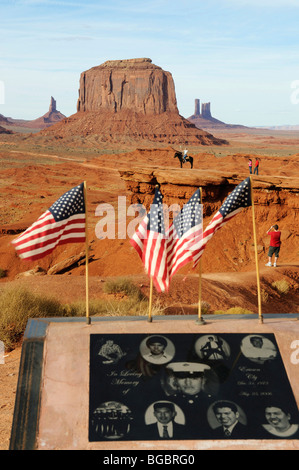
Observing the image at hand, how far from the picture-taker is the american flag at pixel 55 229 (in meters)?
6.86

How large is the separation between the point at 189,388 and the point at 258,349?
3.97ft

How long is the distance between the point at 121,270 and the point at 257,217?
24.1ft

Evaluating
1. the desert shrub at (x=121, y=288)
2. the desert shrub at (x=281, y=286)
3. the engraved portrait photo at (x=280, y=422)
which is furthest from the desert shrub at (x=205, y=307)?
the engraved portrait photo at (x=280, y=422)

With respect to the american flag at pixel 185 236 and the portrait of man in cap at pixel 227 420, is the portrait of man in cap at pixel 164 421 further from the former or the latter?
the american flag at pixel 185 236

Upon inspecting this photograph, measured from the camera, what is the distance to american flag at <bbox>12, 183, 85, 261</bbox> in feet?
22.5

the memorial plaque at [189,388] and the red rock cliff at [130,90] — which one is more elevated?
the red rock cliff at [130,90]

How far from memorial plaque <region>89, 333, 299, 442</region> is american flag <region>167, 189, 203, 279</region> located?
109 cm

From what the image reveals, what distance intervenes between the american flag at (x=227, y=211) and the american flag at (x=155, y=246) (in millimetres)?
484

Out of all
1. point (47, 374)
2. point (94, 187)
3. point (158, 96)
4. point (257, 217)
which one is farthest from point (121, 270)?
point (158, 96)

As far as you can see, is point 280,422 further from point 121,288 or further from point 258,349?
point 121,288

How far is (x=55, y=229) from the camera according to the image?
6988 millimetres

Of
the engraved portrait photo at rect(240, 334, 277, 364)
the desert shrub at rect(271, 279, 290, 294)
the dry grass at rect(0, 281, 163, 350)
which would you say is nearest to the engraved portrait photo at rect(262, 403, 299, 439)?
the engraved portrait photo at rect(240, 334, 277, 364)

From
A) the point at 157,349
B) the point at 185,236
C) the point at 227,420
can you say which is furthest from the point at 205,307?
the point at 227,420

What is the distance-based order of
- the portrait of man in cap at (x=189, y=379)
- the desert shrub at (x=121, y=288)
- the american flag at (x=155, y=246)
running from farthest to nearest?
the desert shrub at (x=121, y=288) < the american flag at (x=155, y=246) < the portrait of man in cap at (x=189, y=379)
